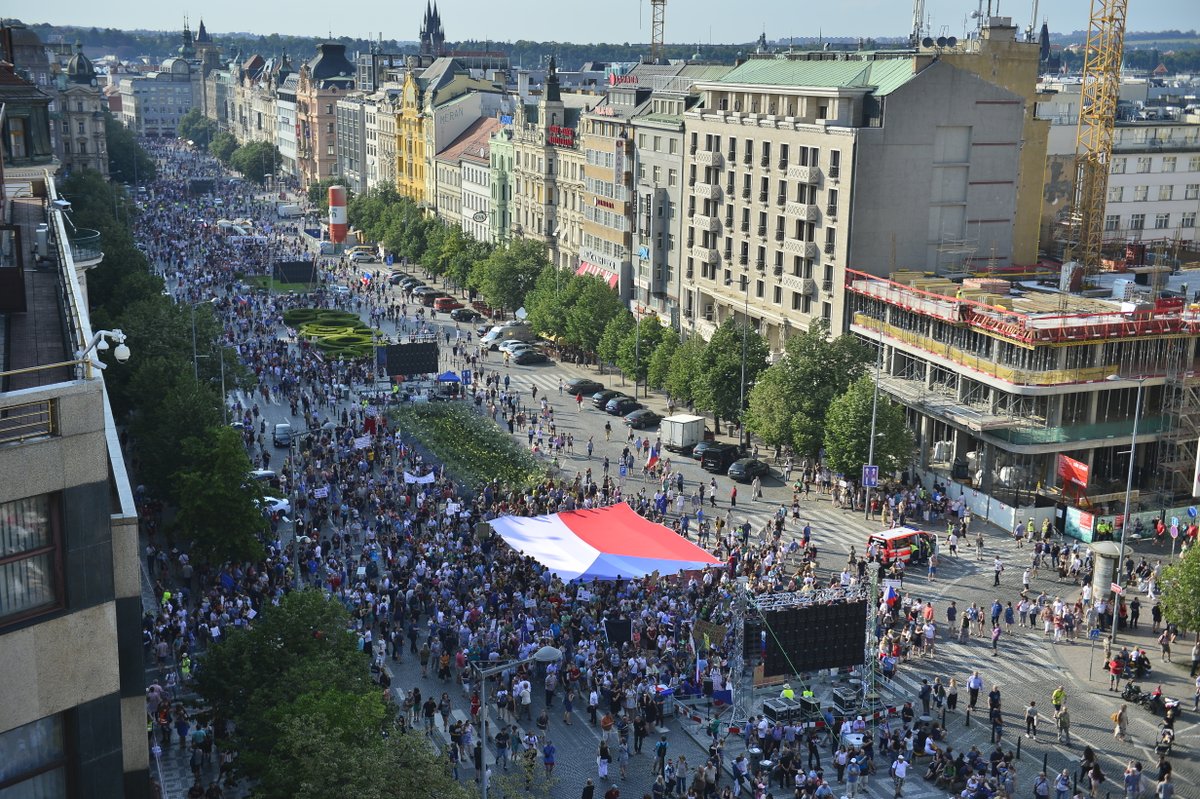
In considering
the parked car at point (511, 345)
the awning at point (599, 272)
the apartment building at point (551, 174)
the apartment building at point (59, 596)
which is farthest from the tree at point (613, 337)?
the apartment building at point (59, 596)

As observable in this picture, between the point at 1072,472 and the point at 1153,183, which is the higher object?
the point at 1153,183

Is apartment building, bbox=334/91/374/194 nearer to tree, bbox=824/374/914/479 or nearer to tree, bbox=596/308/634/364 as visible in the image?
tree, bbox=596/308/634/364

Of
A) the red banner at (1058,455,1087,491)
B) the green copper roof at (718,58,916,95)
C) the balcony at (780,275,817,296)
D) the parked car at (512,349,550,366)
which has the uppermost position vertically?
the green copper roof at (718,58,916,95)

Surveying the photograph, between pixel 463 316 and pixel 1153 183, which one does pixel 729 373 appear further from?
pixel 1153 183

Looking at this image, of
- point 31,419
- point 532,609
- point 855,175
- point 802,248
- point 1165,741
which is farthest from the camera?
point 802,248

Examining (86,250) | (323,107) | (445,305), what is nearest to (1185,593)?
(86,250)

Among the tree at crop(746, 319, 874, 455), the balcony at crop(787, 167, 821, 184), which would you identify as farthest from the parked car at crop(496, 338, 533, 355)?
the tree at crop(746, 319, 874, 455)

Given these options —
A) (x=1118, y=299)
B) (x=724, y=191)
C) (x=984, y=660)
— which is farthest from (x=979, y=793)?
(x=724, y=191)

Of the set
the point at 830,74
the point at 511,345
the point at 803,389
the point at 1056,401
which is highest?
the point at 830,74
